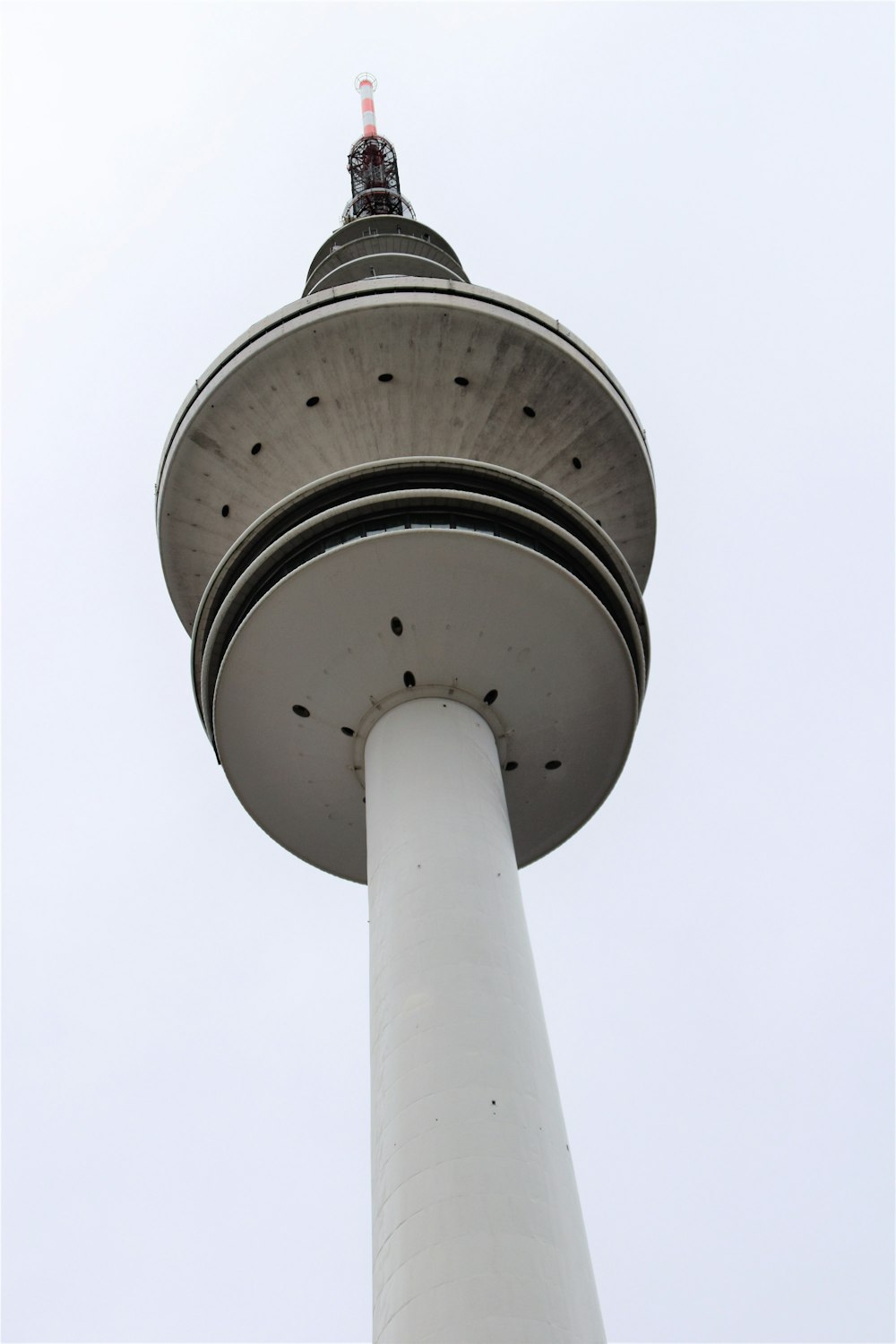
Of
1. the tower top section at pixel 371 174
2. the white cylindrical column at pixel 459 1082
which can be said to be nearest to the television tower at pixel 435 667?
the white cylindrical column at pixel 459 1082

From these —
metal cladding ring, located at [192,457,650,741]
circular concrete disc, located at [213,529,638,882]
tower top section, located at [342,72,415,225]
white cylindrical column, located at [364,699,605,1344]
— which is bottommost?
white cylindrical column, located at [364,699,605,1344]

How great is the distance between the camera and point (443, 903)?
15.4 metres

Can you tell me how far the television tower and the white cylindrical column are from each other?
0.03 meters

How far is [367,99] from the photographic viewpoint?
1410 inches

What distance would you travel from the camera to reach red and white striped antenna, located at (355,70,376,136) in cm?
3519

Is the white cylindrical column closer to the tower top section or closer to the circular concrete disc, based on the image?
the circular concrete disc

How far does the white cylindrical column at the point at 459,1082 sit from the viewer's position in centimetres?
1203

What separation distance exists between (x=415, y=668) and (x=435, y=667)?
33cm

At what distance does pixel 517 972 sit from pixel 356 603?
20.0 ft

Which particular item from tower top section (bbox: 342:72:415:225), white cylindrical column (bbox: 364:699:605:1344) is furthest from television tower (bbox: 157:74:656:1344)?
tower top section (bbox: 342:72:415:225)

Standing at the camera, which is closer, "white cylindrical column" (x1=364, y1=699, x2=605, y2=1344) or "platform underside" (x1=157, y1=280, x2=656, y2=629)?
"white cylindrical column" (x1=364, y1=699, x2=605, y2=1344)

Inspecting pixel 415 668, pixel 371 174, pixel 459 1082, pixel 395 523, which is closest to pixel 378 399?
pixel 395 523

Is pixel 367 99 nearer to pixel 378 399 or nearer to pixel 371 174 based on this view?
pixel 371 174

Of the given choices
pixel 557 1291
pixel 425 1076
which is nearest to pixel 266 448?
pixel 425 1076
